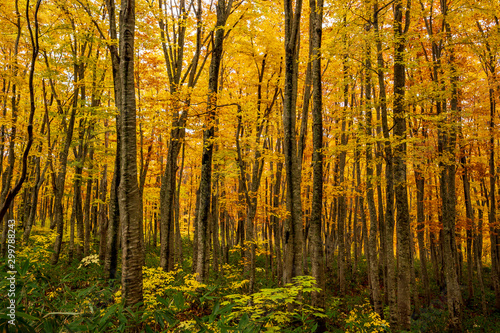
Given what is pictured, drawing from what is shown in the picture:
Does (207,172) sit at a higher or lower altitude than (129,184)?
higher

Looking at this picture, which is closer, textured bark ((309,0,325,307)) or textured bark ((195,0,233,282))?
textured bark ((309,0,325,307))

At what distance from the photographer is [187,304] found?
14.9ft

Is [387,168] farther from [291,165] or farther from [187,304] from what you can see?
[187,304]

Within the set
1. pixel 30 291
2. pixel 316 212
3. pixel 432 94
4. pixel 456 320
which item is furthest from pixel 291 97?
pixel 456 320

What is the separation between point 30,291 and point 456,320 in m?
13.7

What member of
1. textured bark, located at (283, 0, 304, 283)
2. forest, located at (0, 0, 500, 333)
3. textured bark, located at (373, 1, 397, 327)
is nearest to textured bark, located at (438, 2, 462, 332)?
forest, located at (0, 0, 500, 333)

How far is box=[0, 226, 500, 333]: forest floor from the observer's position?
9.08 feet

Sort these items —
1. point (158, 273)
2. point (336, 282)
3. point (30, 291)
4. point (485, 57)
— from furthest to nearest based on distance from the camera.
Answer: point (336, 282)
point (485, 57)
point (158, 273)
point (30, 291)

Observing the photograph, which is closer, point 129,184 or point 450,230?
point 129,184

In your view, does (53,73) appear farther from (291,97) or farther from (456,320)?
(456,320)

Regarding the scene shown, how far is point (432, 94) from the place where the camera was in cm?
732

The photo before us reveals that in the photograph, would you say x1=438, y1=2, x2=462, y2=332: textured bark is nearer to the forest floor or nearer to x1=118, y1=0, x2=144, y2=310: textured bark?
the forest floor

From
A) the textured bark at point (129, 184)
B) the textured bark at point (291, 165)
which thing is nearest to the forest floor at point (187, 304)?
the textured bark at point (129, 184)

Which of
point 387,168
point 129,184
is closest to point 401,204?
point 387,168
